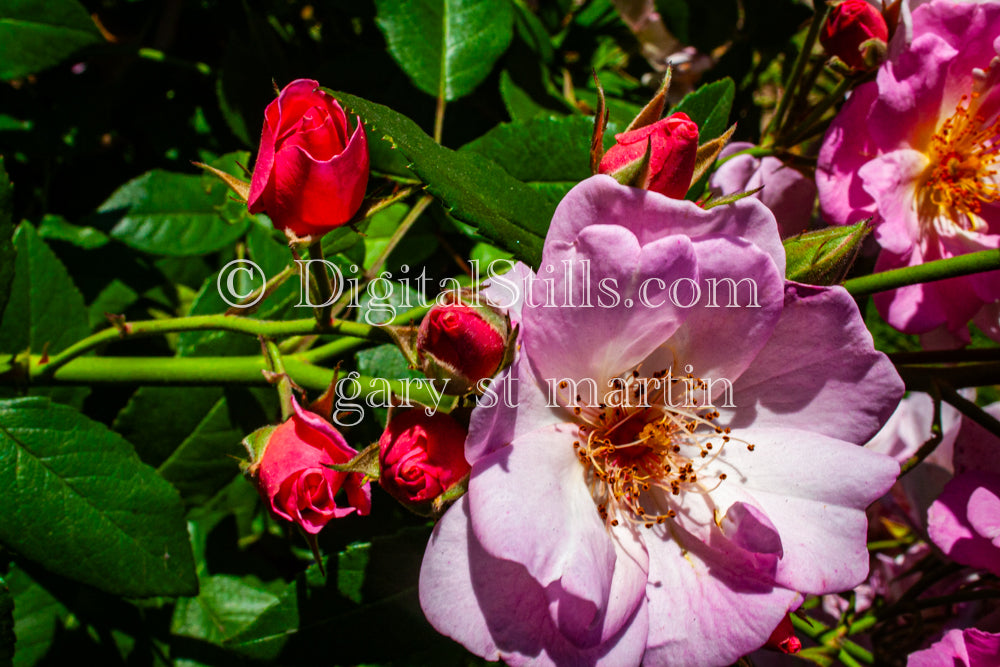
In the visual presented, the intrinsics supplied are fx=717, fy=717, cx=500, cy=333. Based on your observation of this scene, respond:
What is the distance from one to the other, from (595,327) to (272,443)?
0.46m

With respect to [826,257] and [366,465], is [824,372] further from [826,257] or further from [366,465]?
[366,465]

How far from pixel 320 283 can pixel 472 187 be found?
0.26 meters

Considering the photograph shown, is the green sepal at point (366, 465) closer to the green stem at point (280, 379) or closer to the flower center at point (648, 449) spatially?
the green stem at point (280, 379)

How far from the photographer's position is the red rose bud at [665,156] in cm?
91

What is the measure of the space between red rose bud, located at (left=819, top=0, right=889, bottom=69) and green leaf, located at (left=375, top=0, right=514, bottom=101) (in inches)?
28.0

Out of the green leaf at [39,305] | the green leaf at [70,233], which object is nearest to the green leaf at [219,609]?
the green leaf at [39,305]

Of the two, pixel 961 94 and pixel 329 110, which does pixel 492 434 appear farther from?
pixel 961 94

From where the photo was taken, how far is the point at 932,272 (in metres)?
0.97

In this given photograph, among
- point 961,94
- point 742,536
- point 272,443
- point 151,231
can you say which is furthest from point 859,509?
point 151,231

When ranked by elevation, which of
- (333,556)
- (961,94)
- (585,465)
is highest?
(961,94)

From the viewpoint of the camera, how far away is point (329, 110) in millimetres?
926

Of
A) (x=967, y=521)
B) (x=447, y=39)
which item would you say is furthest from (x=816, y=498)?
(x=447, y=39)

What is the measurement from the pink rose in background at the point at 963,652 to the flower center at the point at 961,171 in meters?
0.79

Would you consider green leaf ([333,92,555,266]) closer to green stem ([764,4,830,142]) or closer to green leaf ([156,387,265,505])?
green stem ([764,4,830,142])
